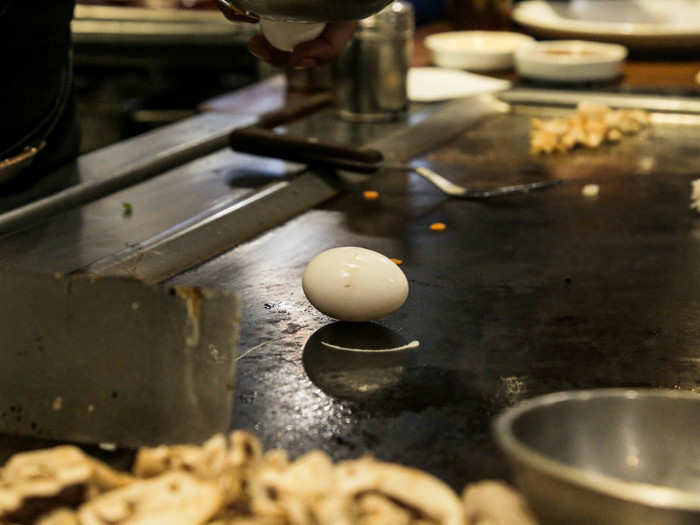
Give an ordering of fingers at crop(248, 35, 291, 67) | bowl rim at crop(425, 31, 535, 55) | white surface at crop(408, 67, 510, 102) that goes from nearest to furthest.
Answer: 1. fingers at crop(248, 35, 291, 67)
2. white surface at crop(408, 67, 510, 102)
3. bowl rim at crop(425, 31, 535, 55)

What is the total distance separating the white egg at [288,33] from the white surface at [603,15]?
184 centimetres

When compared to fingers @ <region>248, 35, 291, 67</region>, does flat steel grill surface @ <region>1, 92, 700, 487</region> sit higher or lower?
lower

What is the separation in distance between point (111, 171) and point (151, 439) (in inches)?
45.6

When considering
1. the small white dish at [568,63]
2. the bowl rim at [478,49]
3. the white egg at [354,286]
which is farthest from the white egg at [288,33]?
the bowl rim at [478,49]

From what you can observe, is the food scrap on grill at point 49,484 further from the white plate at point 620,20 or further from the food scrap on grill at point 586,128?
the white plate at point 620,20

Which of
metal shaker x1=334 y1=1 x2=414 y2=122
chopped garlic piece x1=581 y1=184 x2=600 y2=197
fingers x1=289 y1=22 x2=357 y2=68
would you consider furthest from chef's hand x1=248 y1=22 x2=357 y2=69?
metal shaker x1=334 y1=1 x2=414 y2=122

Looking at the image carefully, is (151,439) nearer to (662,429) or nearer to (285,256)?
(662,429)

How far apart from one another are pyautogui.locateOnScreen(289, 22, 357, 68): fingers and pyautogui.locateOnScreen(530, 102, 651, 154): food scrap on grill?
70 centimetres

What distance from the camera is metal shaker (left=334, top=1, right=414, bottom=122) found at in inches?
106

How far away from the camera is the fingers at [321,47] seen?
1857mm

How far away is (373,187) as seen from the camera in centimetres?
215

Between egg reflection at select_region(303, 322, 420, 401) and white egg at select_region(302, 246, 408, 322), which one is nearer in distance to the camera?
egg reflection at select_region(303, 322, 420, 401)

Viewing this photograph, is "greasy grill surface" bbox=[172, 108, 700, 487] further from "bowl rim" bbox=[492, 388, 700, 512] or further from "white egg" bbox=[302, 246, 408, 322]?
"bowl rim" bbox=[492, 388, 700, 512]

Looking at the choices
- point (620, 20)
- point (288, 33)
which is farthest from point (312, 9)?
point (620, 20)
